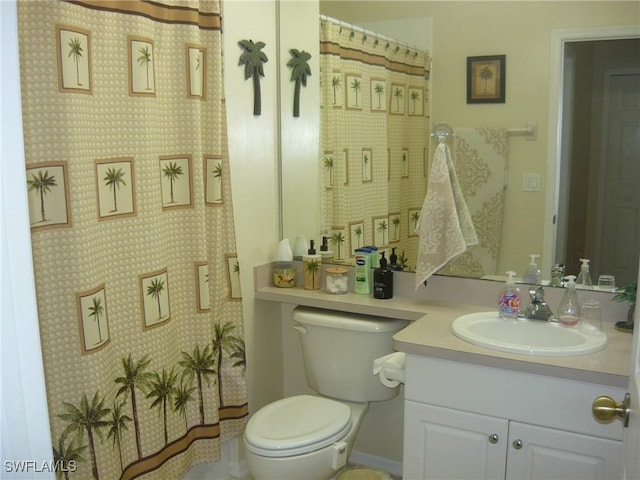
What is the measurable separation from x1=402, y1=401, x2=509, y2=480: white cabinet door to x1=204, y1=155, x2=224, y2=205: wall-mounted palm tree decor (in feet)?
3.29

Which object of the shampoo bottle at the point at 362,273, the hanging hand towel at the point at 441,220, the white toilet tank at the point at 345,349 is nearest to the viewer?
the hanging hand towel at the point at 441,220

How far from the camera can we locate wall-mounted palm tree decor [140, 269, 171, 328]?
6.86ft

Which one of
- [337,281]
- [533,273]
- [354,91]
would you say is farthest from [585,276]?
[354,91]

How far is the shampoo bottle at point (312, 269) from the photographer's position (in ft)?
8.70

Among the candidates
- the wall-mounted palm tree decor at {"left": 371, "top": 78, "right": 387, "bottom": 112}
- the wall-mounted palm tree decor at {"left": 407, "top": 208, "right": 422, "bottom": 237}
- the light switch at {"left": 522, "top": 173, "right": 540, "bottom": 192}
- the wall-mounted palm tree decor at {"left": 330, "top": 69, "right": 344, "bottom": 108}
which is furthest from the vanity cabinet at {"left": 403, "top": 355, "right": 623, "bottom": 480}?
the wall-mounted palm tree decor at {"left": 330, "top": 69, "right": 344, "bottom": 108}

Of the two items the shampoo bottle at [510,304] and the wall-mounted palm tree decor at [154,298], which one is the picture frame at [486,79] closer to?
the shampoo bottle at [510,304]

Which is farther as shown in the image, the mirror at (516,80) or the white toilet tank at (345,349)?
the white toilet tank at (345,349)

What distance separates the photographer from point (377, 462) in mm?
2744

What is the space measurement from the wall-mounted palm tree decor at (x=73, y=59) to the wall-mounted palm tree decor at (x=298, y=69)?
42.2 inches

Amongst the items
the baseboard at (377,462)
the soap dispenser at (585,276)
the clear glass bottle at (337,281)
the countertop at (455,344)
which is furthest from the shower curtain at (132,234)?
the soap dispenser at (585,276)

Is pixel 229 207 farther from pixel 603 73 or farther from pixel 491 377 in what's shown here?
pixel 603 73

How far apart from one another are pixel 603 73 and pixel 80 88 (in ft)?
5.45

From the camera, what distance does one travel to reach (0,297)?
100 centimetres

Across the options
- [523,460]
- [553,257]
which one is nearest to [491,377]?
[523,460]
